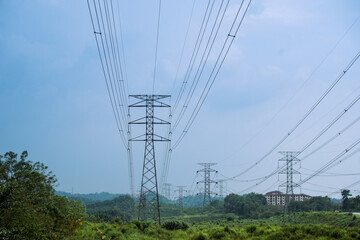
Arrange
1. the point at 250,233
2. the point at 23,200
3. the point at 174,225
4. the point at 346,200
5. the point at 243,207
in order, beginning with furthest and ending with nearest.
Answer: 1. the point at 243,207
2. the point at 346,200
3. the point at 174,225
4. the point at 250,233
5. the point at 23,200

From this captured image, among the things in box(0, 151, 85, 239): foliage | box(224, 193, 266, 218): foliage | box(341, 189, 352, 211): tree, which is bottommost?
box(224, 193, 266, 218): foliage

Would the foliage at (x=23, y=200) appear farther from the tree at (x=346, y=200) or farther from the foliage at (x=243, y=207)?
the foliage at (x=243, y=207)

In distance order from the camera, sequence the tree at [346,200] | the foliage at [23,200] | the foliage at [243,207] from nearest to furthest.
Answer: the foliage at [23,200] → the tree at [346,200] → the foliage at [243,207]

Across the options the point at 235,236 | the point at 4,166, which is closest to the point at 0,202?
the point at 4,166

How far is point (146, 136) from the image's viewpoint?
35.7 meters

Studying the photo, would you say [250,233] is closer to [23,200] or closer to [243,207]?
[23,200]

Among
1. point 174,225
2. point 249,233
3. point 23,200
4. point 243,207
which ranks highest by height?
point 23,200

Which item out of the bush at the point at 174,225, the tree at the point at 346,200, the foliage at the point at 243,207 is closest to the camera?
the bush at the point at 174,225

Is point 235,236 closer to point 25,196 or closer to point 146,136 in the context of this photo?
point 146,136

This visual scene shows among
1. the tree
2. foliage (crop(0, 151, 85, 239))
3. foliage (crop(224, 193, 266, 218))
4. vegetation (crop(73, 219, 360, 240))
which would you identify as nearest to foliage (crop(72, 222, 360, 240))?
vegetation (crop(73, 219, 360, 240))

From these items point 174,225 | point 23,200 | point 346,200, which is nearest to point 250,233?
point 174,225

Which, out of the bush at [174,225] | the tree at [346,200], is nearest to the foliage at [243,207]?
the tree at [346,200]

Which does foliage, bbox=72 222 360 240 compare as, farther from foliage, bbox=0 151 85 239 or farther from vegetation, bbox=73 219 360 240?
foliage, bbox=0 151 85 239

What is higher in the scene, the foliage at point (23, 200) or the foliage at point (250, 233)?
the foliage at point (23, 200)
